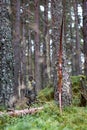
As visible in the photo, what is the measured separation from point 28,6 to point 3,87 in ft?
65.5

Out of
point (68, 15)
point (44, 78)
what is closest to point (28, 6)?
point (68, 15)

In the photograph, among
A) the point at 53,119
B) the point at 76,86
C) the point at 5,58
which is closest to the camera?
the point at 53,119

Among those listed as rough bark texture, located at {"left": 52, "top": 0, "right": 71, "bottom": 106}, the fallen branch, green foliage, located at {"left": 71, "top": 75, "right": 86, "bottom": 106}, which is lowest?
green foliage, located at {"left": 71, "top": 75, "right": 86, "bottom": 106}

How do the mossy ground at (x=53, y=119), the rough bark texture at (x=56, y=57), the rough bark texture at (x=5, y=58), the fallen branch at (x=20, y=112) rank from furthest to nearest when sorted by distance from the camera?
the rough bark texture at (x=56, y=57) < the rough bark texture at (x=5, y=58) < the fallen branch at (x=20, y=112) < the mossy ground at (x=53, y=119)

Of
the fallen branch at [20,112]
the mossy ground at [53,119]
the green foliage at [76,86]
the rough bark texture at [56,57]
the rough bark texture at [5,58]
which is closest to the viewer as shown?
the mossy ground at [53,119]

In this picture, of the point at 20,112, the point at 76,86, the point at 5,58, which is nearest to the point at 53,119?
the point at 20,112

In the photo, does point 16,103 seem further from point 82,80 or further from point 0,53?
point 82,80

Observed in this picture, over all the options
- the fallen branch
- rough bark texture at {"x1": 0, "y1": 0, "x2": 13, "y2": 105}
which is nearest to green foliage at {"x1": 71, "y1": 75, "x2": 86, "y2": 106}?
rough bark texture at {"x1": 0, "y1": 0, "x2": 13, "y2": 105}

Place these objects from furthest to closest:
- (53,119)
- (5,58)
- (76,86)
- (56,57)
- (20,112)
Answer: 1. (76,86)
2. (56,57)
3. (5,58)
4. (20,112)
5. (53,119)

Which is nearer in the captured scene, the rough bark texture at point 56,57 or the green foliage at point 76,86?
the rough bark texture at point 56,57

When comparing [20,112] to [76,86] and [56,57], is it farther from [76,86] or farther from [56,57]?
[76,86]

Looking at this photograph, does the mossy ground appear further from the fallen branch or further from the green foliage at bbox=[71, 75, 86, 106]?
the green foliage at bbox=[71, 75, 86, 106]

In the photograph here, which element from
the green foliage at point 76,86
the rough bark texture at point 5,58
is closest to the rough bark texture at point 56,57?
the rough bark texture at point 5,58

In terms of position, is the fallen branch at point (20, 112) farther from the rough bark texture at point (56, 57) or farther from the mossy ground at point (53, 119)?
the rough bark texture at point (56, 57)
